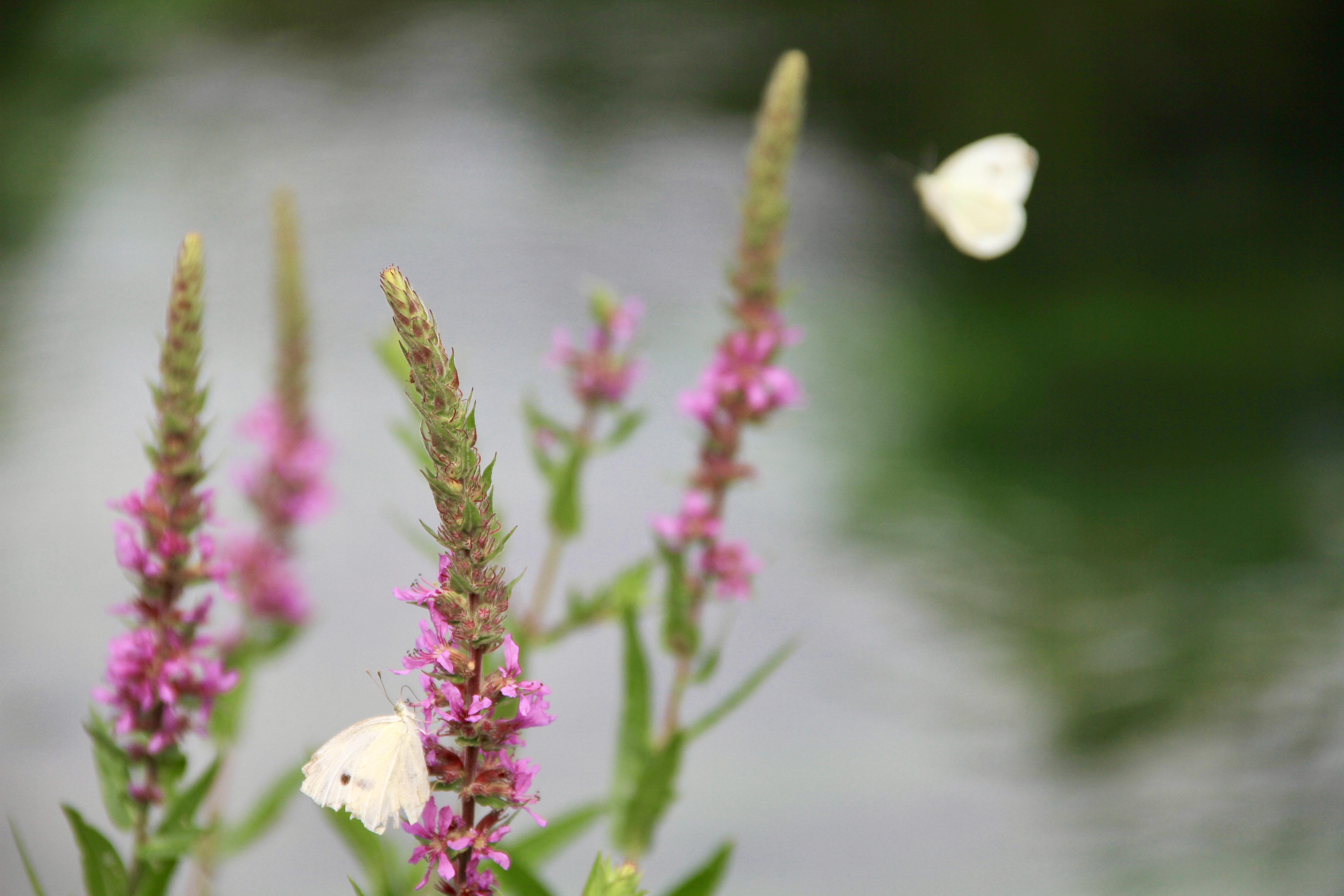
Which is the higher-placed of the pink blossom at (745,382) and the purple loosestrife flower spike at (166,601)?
the pink blossom at (745,382)

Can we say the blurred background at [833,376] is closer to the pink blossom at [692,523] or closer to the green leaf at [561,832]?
the green leaf at [561,832]

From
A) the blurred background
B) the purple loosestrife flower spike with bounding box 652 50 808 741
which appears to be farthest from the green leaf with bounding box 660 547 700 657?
the blurred background

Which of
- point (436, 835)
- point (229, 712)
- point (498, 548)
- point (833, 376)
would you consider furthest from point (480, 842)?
point (833, 376)

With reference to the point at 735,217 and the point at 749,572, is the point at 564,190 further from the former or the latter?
the point at 749,572

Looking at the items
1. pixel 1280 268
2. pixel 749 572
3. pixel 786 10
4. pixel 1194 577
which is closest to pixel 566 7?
pixel 786 10

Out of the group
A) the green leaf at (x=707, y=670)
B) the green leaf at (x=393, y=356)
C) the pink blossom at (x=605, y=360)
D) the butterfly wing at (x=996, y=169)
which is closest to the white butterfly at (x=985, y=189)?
the butterfly wing at (x=996, y=169)

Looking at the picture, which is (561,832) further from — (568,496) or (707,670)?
(568,496)

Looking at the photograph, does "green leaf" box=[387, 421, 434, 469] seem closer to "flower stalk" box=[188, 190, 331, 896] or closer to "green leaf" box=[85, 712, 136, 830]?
"flower stalk" box=[188, 190, 331, 896]
